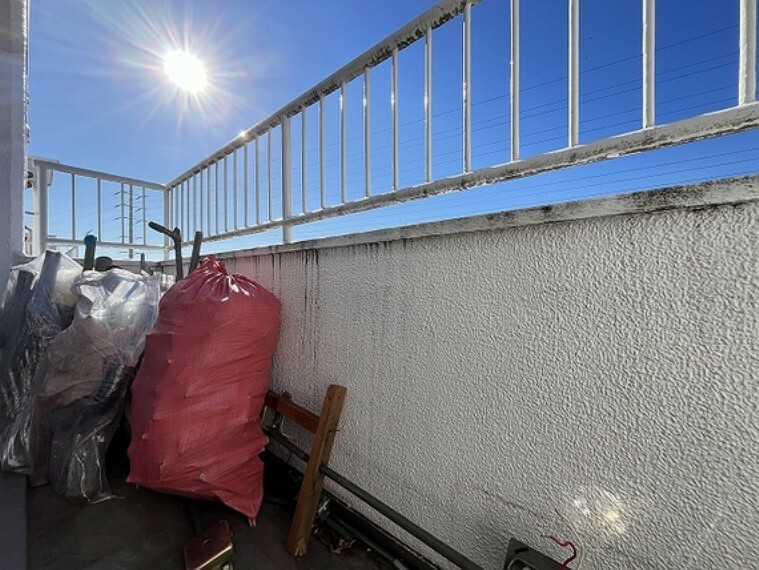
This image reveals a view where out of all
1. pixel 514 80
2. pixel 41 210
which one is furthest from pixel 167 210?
pixel 514 80

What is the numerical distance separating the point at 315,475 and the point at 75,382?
1.26 metres

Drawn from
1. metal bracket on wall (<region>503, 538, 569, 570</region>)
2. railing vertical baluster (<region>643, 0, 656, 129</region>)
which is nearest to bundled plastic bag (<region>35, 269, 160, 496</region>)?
metal bracket on wall (<region>503, 538, 569, 570</region>)

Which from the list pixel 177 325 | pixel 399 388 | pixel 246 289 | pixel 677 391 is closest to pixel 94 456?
pixel 177 325

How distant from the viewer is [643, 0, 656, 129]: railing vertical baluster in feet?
2.56

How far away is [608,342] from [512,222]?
1.21ft

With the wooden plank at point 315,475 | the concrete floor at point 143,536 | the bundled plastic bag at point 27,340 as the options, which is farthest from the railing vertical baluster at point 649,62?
the bundled plastic bag at point 27,340

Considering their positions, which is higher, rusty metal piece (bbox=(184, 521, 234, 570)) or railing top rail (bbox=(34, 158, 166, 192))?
railing top rail (bbox=(34, 158, 166, 192))

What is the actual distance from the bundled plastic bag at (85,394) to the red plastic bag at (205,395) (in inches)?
12.9

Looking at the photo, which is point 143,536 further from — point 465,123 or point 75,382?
point 465,123

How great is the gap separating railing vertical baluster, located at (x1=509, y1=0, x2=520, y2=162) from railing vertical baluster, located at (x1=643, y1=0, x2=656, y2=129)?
293 mm

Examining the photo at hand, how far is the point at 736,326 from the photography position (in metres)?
0.65

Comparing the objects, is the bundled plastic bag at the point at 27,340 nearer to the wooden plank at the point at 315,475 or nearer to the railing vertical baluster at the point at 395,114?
the wooden plank at the point at 315,475

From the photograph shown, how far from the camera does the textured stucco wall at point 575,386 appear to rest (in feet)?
2.18

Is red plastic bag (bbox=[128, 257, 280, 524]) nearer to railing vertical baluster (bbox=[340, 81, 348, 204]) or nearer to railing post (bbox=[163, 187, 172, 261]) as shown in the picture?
railing vertical baluster (bbox=[340, 81, 348, 204])
